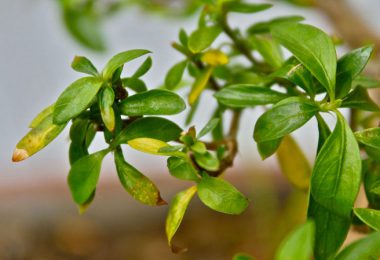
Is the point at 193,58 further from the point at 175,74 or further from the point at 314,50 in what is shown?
the point at 314,50

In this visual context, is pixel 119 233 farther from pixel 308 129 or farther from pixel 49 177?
pixel 308 129

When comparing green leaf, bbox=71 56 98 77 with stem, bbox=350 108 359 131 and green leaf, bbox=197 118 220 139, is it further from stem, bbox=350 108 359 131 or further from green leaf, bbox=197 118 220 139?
stem, bbox=350 108 359 131

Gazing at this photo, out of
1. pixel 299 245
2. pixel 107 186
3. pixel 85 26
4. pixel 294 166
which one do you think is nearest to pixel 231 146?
pixel 294 166

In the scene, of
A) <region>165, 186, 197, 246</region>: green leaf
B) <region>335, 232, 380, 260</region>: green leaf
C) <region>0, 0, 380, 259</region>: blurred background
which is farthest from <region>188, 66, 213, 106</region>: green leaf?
<region>0, 0, 380, 259</region>: blurred background

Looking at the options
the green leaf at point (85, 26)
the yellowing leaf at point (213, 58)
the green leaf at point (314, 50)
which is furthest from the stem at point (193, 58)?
the green leaf at point (85, 26)

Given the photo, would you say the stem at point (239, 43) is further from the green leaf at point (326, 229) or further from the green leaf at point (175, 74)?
the green leaf at point (326, 229)

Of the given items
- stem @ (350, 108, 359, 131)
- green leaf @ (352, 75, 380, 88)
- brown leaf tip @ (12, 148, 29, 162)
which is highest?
brown leaf tip @ (12, 148, 29, 162)
